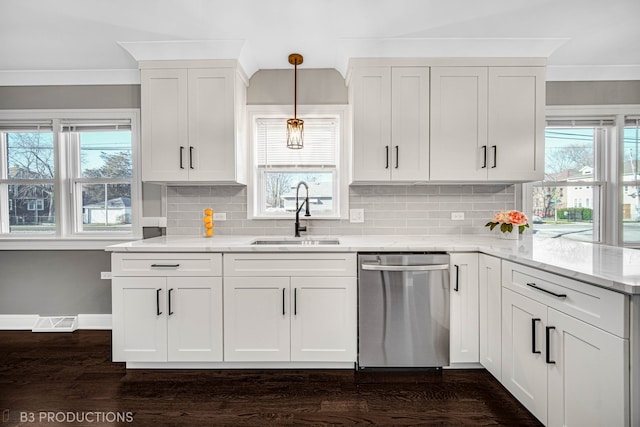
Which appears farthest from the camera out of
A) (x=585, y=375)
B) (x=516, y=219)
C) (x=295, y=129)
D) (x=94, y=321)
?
(x=94, y=321)

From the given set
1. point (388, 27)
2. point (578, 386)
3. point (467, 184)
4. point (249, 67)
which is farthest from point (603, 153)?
point (249, 67)

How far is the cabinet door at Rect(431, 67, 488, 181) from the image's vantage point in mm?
2625

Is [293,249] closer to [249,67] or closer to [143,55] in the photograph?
[249,67]

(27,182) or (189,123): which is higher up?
(189,123)

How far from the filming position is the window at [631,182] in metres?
3.02

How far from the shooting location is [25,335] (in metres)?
3.02

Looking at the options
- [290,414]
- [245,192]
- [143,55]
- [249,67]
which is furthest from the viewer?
[245,192]

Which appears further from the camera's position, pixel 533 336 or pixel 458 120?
pixel 458 120

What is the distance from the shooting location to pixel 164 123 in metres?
2.65

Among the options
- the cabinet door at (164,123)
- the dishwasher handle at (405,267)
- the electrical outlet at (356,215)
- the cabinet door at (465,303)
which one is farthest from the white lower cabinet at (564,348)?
the cabinet door at (164,123)

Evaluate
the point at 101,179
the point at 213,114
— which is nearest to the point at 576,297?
the point at 213,114

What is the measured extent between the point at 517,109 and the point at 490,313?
1.62 metres

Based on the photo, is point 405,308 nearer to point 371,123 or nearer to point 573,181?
point 371,123

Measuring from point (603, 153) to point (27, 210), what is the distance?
5.49 meters
